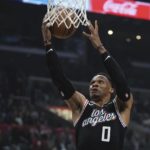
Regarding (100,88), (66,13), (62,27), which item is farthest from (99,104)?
(66,13)

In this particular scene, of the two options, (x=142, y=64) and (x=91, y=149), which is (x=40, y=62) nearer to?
(x=142, y=64)

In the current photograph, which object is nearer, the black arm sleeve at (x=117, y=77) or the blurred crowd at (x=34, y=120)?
the black arm sleeve at (x=117, y=77)

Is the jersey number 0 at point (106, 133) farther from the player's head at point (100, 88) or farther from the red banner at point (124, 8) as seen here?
the red banner at point (124, 8)

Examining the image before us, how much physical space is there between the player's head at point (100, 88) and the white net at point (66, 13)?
0.48 meters

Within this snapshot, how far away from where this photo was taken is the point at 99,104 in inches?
169

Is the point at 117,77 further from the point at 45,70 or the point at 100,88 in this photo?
the point at 45,70

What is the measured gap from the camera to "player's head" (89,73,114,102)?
4.23 m

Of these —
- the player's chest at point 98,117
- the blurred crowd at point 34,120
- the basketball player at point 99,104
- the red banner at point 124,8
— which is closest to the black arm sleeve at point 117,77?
the basketball player at point 99,104

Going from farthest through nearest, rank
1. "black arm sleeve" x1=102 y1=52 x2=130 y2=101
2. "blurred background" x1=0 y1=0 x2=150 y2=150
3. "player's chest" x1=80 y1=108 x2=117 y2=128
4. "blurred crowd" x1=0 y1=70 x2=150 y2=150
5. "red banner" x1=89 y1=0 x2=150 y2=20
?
"blurred crowd" x1=0 y1=70 x2=150 y2=150 < "blurred background" x1=0 y1=0 x2=150 y2=150 < "red banner" x1=89 y1=0 x2=150 y2=20 < "player's chest" x1=80 y1=108 x2=117 y2=128 < "black arm sleeve" x1=102 y1=52 x2=130 y2=101

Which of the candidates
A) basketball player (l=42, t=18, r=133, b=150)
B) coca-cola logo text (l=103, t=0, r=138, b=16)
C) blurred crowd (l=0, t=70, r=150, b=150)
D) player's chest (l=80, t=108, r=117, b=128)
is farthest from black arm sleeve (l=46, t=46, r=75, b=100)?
blurred crowd (l=0, t=70, r=150, b=150)

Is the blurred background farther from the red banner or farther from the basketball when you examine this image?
the basketball

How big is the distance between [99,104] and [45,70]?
19.0 metres

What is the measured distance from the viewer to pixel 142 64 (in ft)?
76.9

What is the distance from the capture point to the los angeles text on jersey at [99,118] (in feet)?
13.5
